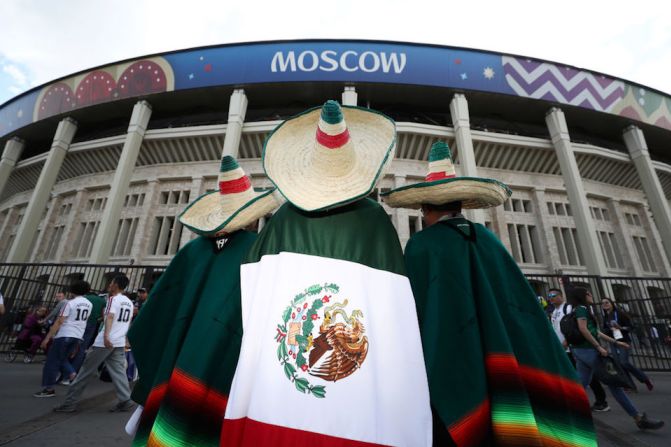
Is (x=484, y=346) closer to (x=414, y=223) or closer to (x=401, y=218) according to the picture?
(x=401, y=218)

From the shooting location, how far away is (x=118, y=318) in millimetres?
4387

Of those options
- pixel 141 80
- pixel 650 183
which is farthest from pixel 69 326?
pixel 650 183

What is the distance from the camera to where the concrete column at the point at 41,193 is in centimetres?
1780

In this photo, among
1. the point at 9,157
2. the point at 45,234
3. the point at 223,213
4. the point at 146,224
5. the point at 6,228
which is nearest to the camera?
the point at 223,213

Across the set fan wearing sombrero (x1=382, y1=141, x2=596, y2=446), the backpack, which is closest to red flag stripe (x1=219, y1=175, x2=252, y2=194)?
fan wearing sombrero (x1=382, y1=141, x2=596, y2=446)

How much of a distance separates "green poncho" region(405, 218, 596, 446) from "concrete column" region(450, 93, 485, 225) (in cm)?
1553

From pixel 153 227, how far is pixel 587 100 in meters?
26.9

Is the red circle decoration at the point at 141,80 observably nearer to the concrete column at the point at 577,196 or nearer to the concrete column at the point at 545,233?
the concrete column at the point at 577,196

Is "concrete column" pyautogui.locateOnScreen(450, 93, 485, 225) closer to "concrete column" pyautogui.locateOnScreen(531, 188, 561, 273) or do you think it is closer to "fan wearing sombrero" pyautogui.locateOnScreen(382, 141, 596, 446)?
"concrete column" pyautogui.locateOnScreen(531, 188, 561, 273)

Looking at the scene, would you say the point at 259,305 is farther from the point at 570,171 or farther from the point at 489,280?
the point at 570,171

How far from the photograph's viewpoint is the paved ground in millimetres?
2963

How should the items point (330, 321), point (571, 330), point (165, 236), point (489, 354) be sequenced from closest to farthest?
point (330, 321) → point (489, 354) → point (571, 330) → point (165, 236)

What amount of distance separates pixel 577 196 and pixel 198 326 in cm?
2022

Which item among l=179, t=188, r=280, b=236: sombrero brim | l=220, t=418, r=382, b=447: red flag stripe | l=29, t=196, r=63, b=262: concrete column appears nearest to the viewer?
l=220, t=418, r=382, b=447: red flag stripe
